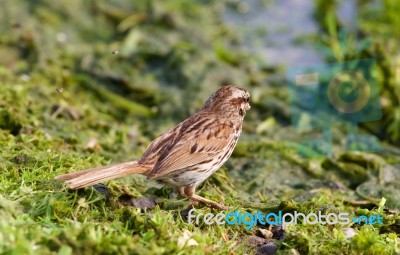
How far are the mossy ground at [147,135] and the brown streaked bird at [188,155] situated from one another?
199 millimetres

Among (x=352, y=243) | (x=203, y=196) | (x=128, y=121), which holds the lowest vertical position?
(x=128, y=121)

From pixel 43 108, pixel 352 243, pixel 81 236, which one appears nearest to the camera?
pixel 81 236

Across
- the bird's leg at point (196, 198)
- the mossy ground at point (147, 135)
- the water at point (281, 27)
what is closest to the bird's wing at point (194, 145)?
the bird's leg at point (196, 198)

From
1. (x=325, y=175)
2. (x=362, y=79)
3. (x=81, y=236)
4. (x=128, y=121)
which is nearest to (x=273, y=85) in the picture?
(x=362, y=79)

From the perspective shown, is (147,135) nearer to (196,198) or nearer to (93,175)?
(196,198)

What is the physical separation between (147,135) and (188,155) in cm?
286

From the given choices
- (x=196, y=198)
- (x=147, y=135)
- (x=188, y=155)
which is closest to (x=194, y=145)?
(x=188, y=155)

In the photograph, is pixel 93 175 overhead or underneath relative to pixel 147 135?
overhead

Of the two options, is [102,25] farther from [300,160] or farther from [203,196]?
[203,196]

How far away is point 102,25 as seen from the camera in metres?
12.2

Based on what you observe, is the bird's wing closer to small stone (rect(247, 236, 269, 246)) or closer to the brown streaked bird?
the brown streaked bird

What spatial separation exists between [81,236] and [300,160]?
3806mm

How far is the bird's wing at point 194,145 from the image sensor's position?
19.6 ft

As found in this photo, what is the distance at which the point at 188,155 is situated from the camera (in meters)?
6.14
